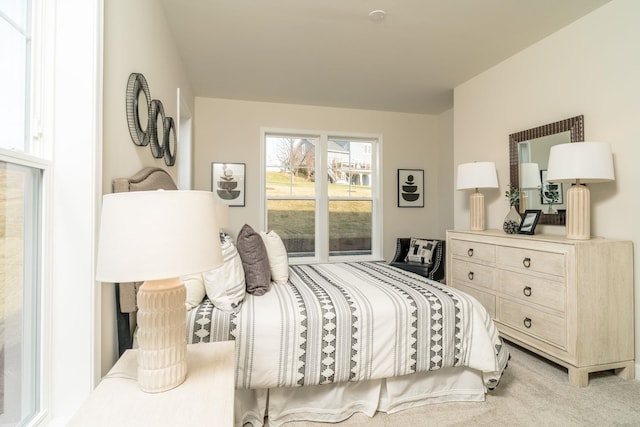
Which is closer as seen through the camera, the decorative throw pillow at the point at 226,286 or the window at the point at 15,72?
the window at the point at 15,72

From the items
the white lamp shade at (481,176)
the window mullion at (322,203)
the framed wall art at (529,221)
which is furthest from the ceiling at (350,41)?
the framed wall art at (529,221)

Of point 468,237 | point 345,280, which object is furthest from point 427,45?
point 345,280

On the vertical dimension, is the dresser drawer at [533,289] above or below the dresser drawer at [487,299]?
above

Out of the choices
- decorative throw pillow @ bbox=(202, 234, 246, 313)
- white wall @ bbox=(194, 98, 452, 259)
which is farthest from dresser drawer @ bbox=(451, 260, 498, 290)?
decorative throw pillow @ bbox=(202, 234, 246, 313)

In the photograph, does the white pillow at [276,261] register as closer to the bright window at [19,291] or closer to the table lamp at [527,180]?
the bright window at [19,291]

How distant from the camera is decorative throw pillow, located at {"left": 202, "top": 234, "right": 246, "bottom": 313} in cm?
176

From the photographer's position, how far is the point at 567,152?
2.29m

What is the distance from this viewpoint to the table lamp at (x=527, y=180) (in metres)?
2.89

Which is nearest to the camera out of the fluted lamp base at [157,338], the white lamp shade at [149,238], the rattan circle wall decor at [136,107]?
the white lamp shade at [149,238]

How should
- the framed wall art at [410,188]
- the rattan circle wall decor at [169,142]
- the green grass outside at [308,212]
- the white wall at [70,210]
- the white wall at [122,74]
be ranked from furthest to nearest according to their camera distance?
the framed wall art at [410,188] < the green grass outside at [308,212] < the rattan circle wall decor at [169,142] < the white wall at [122,74] < the white wall at [70,210]

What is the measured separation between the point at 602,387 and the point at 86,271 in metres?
2.96

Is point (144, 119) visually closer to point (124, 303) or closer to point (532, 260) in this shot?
point (124, 303)

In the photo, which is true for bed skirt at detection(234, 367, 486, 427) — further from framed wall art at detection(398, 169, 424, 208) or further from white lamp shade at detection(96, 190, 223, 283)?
framed wall art at detection(398, 169, 424, 208)

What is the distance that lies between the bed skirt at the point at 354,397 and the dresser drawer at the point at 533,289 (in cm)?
80
